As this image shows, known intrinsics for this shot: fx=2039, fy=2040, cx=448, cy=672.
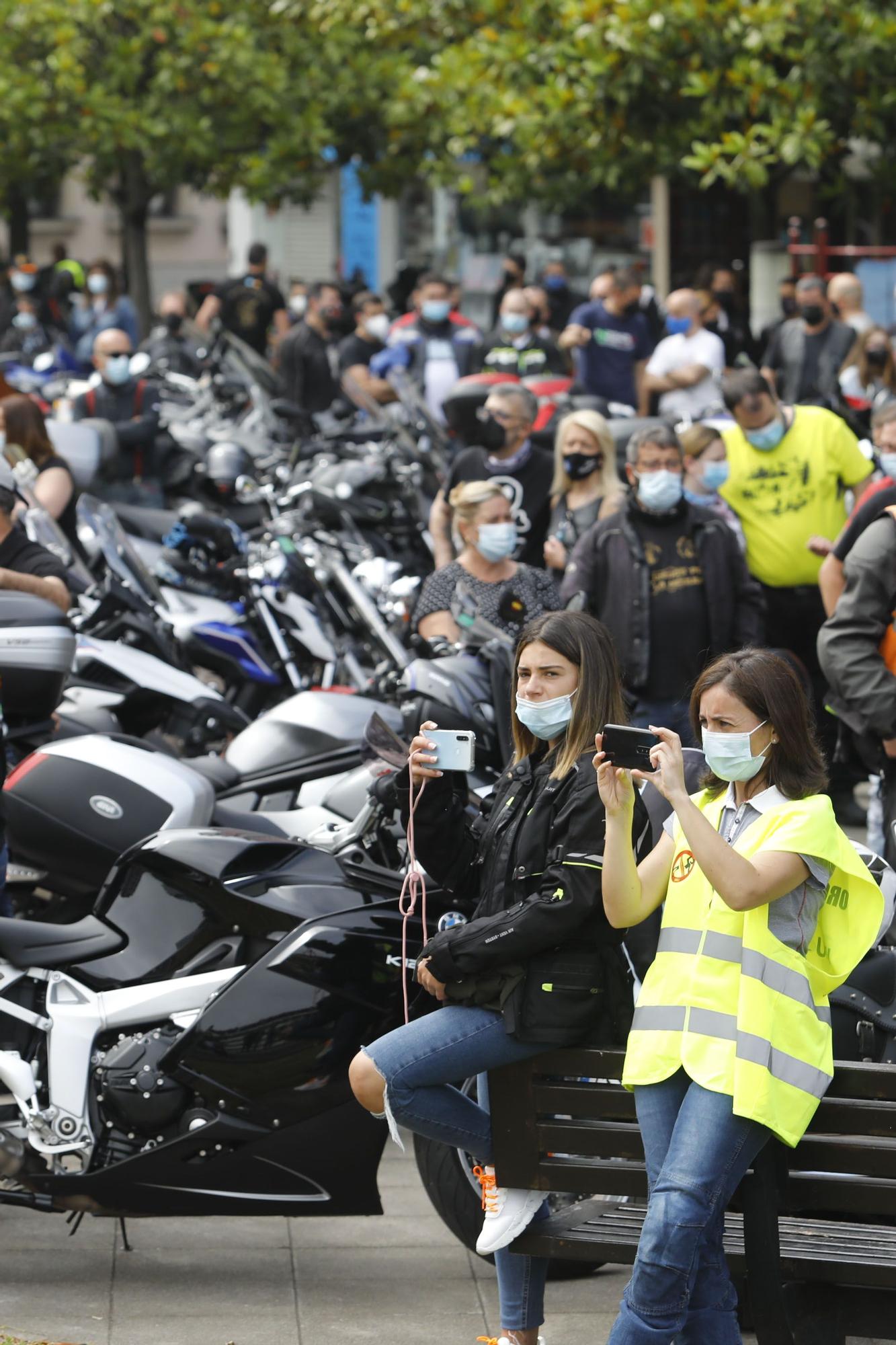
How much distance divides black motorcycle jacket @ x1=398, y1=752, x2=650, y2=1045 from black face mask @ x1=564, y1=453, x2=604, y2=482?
3.71 m

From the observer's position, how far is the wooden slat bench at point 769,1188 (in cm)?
370

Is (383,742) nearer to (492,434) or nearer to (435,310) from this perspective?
(492,434)

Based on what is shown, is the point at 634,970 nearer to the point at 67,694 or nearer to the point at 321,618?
the point at 67,694

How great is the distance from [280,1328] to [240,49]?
829 inches

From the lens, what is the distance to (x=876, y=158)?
1755 centimetres

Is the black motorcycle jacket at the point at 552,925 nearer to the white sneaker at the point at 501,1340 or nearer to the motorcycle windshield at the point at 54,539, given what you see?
the white sneaker at the point at 501,1340

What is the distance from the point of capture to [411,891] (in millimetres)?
4352

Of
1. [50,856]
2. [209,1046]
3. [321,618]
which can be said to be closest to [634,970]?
[209,1046]

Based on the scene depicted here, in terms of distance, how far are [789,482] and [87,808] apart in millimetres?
3683

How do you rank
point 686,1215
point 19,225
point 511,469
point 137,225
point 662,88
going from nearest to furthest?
point 686,1215
point 511,469
point 662,88
point 137,225
point 19,225

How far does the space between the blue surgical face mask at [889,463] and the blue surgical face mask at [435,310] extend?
607 cm

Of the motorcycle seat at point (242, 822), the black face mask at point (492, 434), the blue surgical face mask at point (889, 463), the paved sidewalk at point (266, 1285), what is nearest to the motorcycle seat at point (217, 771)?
the motorcycle seat at point (242, 822)

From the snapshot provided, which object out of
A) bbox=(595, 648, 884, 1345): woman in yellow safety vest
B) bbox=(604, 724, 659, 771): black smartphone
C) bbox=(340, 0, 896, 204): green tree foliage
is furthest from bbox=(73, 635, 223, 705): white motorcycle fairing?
bbox=(340, 0, 896, 204): green tree foliage

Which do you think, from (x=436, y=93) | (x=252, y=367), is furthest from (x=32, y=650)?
(x=436, y=93)
